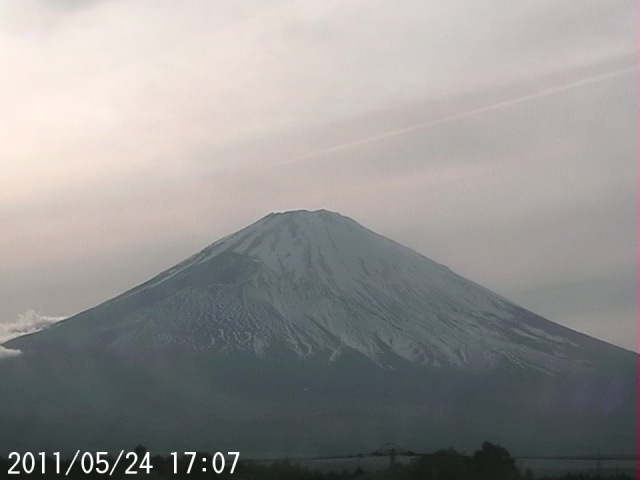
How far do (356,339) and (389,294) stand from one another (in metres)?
8.29

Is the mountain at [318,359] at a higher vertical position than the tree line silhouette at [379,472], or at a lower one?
higher

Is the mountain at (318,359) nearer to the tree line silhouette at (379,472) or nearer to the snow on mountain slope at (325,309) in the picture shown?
the snow on mountain slope at (325,309)

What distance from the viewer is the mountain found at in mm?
114500

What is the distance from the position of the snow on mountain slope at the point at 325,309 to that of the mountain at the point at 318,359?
0.17 metres

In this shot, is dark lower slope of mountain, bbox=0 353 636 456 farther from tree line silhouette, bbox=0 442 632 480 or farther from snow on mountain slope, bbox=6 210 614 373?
tree line silhouette, bbox=0 442 632 480

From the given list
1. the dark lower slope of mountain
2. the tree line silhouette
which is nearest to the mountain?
the dark lower slope of mountain

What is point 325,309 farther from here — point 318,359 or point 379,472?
point 379,472

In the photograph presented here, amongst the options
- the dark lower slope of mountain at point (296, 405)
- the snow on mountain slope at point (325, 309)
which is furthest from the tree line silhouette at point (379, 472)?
the snow on mountain slope at point (325, 309)

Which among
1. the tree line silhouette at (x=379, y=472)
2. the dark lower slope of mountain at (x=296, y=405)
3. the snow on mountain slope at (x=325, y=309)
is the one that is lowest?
the tree line silhouette at (x=379, y=472)

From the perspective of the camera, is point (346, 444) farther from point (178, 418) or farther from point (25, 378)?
point (25, 378)

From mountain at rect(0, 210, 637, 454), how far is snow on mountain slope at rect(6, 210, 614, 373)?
169 millimetres

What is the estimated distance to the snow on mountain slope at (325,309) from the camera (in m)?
122

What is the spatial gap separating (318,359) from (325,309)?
7943 mm

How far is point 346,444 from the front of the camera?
101250 millimetres
